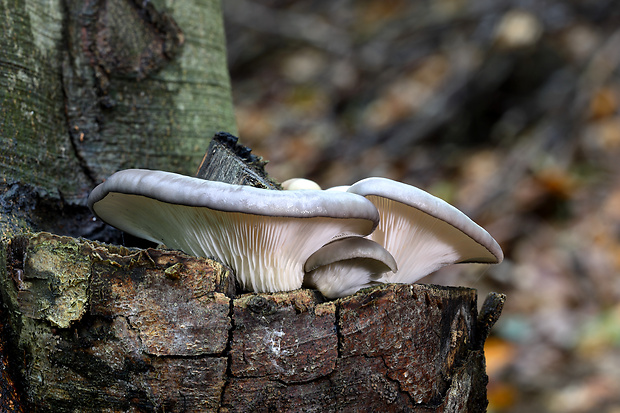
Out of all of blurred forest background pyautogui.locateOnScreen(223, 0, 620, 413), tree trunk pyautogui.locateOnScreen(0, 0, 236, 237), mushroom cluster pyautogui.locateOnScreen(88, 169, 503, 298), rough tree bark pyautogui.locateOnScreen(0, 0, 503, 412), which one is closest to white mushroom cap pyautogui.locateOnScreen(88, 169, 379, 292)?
mushroom cluster pyautogui.locateOnScreen(88, 169, 503, 298)

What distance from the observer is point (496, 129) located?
6.98 meters

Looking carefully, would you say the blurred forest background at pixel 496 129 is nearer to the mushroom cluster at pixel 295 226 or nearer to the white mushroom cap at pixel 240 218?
the mushroom cluster at pixel 295 226

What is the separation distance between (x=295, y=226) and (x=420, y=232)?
0.52 metres

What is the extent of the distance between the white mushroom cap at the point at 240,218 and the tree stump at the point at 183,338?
110 millimetres

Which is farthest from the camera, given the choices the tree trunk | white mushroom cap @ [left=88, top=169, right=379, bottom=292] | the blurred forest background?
the blurred forest background

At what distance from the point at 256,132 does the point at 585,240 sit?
5834 mm

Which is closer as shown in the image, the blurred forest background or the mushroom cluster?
the mushroom cluster

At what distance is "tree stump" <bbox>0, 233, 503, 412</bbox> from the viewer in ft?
4.72

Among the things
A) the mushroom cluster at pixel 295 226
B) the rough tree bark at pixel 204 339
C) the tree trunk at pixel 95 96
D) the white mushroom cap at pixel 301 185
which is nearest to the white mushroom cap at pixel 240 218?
the mushroom cluster at pixel 295 226

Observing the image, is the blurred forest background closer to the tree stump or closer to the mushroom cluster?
the mushroom cluster

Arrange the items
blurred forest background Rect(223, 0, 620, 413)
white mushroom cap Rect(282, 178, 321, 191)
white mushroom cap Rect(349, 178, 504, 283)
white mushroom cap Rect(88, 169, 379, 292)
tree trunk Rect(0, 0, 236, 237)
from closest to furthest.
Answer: white mushroom cap Rect(88, 169, 379, 292)
white mushroom cap Rect(349, 178, 504, 283)
white mushroom cap Rect(282, 178, 321, 191)
tree trunk Rect(0, 0, 236, 237)
blurred forest background Rect(223, 0, 620, 413)

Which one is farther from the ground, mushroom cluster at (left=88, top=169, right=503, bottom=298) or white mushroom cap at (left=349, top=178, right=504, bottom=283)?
white mushroom cap at (left=349, top=178, right=504, bottom=283)

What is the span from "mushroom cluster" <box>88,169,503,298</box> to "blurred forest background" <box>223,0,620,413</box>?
8.93ft

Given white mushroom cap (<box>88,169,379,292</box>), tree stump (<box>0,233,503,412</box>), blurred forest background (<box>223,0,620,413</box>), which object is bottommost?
tree stump (<box>0,233,503,412</box>)
